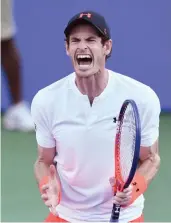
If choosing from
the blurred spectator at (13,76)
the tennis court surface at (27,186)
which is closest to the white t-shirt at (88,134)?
the tennis court surface at (27,186)

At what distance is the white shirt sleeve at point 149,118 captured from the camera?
241 centimetres

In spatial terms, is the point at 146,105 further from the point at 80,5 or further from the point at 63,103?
the point at 80,5

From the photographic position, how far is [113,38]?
5.28 m

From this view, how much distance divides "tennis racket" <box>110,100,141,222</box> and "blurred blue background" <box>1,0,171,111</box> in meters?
2.97

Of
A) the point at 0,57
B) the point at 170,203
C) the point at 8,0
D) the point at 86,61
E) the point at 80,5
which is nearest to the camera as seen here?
the point at 86,61

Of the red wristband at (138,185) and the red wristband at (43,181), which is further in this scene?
the red wristband at (43,181)

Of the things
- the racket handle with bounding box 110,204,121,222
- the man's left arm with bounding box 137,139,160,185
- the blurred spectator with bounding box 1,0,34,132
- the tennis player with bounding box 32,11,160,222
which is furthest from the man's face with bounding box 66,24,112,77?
the blurred spectator with bounding box 1,0,34,132

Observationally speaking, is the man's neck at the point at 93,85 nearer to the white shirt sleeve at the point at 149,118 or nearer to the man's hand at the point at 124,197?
the white shirt sleeve at the point at 149,118

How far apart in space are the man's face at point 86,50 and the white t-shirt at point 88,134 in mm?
140

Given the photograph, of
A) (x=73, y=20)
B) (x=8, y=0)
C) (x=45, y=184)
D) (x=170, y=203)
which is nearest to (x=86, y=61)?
(x=73, y=20)

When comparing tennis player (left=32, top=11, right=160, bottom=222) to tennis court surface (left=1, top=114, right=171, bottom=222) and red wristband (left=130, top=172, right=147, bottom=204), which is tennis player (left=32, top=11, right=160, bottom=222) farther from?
tennis court surface (left=1, top=114, right=171, bottom=222)

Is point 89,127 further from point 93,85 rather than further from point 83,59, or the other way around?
point 83,59

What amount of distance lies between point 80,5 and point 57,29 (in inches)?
10.3

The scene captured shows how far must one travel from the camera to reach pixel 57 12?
5227 millimetres
